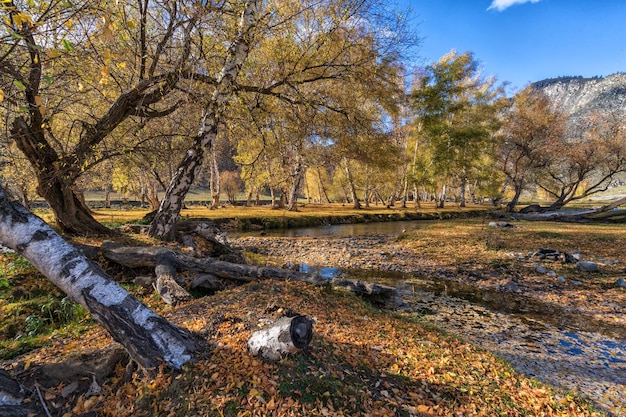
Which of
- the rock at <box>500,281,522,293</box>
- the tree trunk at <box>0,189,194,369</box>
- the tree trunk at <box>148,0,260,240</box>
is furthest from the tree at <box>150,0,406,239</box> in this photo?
the rock at <box>500,281,522,293</box>

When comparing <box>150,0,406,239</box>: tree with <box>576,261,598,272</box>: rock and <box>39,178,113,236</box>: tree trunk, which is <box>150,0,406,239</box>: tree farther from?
<box>576,261,598,272</box>: rock

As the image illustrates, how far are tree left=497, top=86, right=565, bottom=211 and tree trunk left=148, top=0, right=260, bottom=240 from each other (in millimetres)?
37986

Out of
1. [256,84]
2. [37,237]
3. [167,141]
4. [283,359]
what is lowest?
[283,359]

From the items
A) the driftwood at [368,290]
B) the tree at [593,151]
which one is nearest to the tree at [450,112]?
the tree at [593,151]

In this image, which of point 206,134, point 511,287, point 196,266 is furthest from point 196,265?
point 511,287

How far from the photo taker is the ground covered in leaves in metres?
3.21

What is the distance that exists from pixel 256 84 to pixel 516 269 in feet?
39.4

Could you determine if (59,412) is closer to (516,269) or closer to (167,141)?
(167,141)

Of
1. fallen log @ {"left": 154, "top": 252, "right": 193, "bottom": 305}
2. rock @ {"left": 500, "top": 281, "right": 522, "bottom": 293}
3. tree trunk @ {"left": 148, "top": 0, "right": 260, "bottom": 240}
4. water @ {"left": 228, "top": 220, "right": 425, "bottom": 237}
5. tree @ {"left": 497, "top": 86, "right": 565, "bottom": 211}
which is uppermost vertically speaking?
tree @ {"left": 497, "top": 86, "right": 565, "bottom": 211}

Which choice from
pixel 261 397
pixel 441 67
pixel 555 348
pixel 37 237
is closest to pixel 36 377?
pixel 37 237

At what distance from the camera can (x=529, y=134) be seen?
119 feet

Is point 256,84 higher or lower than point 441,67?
lower

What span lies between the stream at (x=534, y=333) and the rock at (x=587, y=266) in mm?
4083

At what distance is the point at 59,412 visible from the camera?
10.1ft
